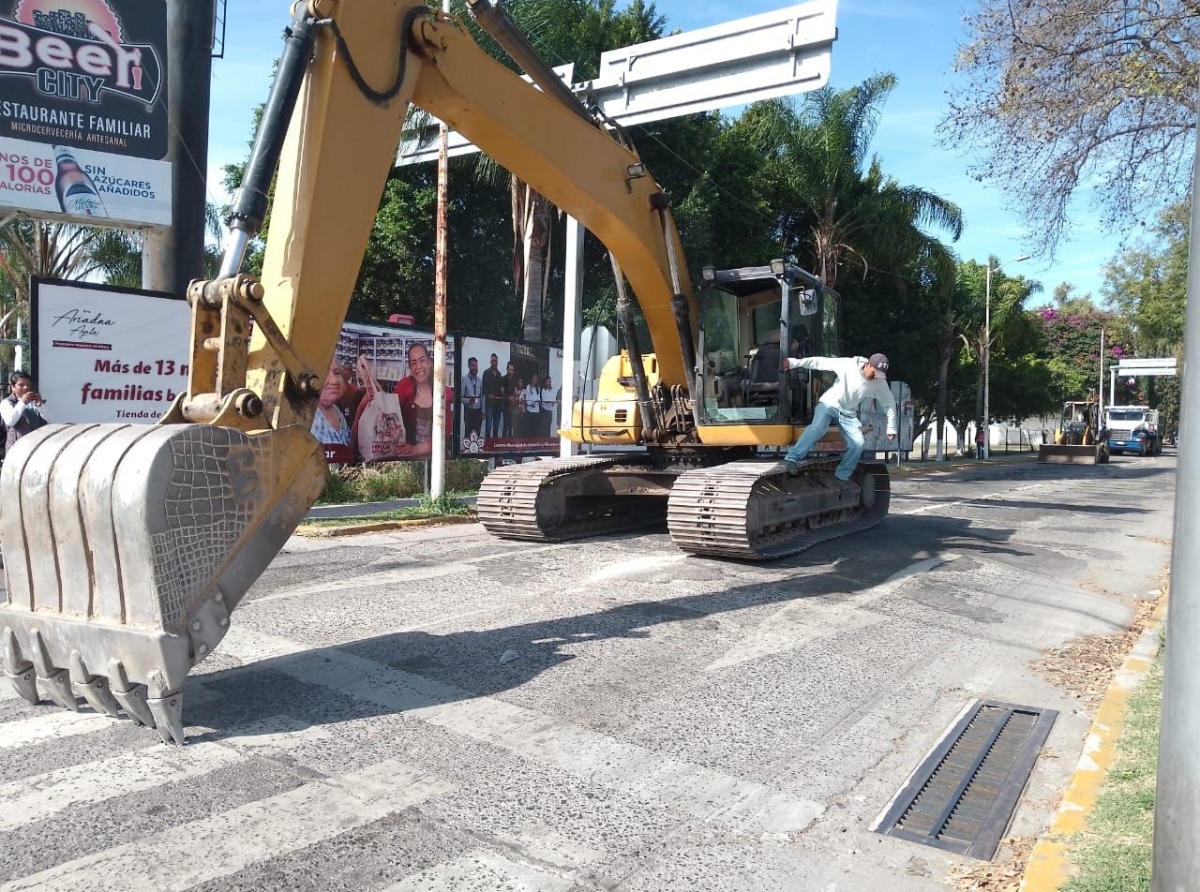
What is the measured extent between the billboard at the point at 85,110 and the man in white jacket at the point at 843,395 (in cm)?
1082

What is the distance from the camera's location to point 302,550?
9469 mm

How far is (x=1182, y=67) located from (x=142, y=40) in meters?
14.9

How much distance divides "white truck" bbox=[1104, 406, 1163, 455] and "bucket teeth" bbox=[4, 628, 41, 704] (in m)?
51.7

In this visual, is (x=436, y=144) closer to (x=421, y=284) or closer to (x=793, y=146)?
(x=421, y=284)

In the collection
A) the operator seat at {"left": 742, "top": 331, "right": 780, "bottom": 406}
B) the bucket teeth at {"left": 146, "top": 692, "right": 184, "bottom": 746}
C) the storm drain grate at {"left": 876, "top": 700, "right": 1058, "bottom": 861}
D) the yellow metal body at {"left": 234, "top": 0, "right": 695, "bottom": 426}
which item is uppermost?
the yellow metal body at {"left": 234, "top": 0, "right": 695, "bottom": 426}

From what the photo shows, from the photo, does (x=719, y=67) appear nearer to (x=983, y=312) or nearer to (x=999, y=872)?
(x=999, y=872)

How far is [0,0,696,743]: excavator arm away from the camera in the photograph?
12.7 feet

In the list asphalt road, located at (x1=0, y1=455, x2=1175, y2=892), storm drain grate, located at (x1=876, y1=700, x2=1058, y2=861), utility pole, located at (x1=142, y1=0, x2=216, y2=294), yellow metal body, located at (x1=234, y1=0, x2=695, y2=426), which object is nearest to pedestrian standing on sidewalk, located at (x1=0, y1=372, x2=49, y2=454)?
asphalt road, located at (x1=0, y1=455, x2=1175, y2=892)

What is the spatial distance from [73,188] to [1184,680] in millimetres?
15281

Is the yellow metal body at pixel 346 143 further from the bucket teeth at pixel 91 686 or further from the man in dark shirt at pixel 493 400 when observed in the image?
the man in dark shirt at pixel 493 400

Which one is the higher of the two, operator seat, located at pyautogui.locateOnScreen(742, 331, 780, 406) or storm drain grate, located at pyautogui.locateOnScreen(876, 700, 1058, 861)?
operator seat, located at pyautogui.locateOnScreen(742, 331, 780, 406)

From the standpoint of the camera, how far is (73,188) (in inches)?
539

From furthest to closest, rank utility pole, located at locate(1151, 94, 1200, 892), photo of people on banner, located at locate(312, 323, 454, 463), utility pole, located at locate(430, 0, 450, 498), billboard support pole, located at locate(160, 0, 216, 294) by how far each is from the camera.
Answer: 1. billboard support pole, located at locate(160, 0, 216, 294)
2. photo of people on banner, located at locate(312, 323, 454, 463)
3. utility pole, located at locate(430, 0, 450, 498)
4. utility pole, located at locate(1151, 94, 1200, 892)

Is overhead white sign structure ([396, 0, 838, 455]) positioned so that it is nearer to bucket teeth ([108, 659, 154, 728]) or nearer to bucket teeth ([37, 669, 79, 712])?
bucket teeth ([37, 669, 79, 712])
